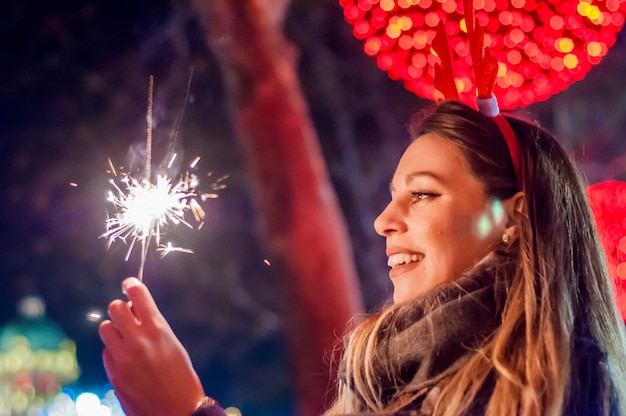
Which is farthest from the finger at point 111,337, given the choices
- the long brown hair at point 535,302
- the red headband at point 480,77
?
the red headband at point 480,77

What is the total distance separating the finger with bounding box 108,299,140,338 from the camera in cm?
83

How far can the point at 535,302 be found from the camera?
900mm

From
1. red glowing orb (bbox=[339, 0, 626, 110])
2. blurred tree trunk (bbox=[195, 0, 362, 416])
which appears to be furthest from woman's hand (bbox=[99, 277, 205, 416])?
blurred tree trunk (bbox=[195, 0, 362, 416])

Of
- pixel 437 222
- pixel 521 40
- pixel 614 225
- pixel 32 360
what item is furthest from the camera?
pixel 32 360

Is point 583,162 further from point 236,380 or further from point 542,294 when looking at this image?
point 542,294

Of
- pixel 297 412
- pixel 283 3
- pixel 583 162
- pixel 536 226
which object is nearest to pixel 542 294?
pixel 536 226

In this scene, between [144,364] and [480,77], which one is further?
[480,77]

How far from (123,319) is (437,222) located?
44 cm

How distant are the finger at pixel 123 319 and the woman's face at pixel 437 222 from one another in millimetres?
380

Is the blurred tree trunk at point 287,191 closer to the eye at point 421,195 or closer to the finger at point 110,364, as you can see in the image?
the eye at point 421,195

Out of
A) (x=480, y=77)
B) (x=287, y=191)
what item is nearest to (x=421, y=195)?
(x=480, y=77)

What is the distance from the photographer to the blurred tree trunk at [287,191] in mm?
1985

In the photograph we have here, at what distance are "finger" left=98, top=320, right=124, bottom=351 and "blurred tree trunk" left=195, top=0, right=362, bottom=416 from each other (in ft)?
3.86

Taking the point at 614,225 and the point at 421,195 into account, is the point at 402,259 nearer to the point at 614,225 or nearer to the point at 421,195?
the point at 421,195
